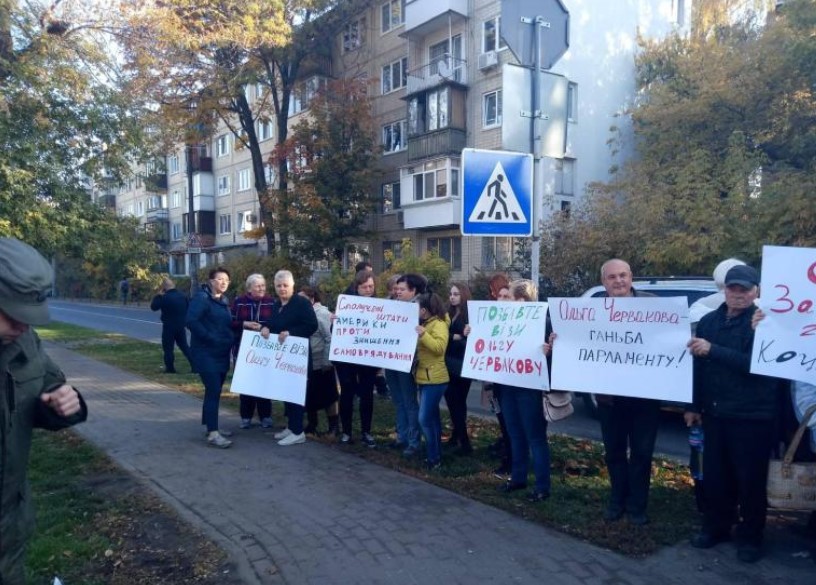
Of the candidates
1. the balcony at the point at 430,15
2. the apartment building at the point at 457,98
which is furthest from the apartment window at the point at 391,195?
the balcony at the point at 430,15

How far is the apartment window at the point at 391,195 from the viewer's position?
31875 millimetres

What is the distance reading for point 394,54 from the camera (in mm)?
31516

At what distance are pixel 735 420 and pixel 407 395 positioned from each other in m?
3.28

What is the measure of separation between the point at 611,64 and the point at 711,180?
→ 12624 millimetres

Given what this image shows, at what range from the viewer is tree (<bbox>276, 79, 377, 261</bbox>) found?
28156 millimetres

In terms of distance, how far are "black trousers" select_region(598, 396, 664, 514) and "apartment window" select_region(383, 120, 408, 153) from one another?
27053mm

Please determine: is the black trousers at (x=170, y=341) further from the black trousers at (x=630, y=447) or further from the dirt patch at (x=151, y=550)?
the black trousers at (x=630, y=447)

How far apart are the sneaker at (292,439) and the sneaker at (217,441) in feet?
1.86

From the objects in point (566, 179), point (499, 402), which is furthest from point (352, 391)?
point (566, 179)

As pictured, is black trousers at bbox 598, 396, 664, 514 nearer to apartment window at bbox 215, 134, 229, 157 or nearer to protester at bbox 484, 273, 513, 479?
protester at bbox 484, 273, 513, 479

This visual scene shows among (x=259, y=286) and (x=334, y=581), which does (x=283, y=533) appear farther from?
(x=259, y=286)

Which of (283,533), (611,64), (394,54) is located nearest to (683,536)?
(283,533)

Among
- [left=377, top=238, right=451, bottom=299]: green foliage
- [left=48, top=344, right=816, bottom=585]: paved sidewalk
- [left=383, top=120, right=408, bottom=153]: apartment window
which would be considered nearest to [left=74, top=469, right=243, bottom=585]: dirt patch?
[left=48, top=344, right=816, bottom=585]: paved sidewalk

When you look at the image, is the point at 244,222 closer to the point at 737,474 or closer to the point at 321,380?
the point at 321,380
